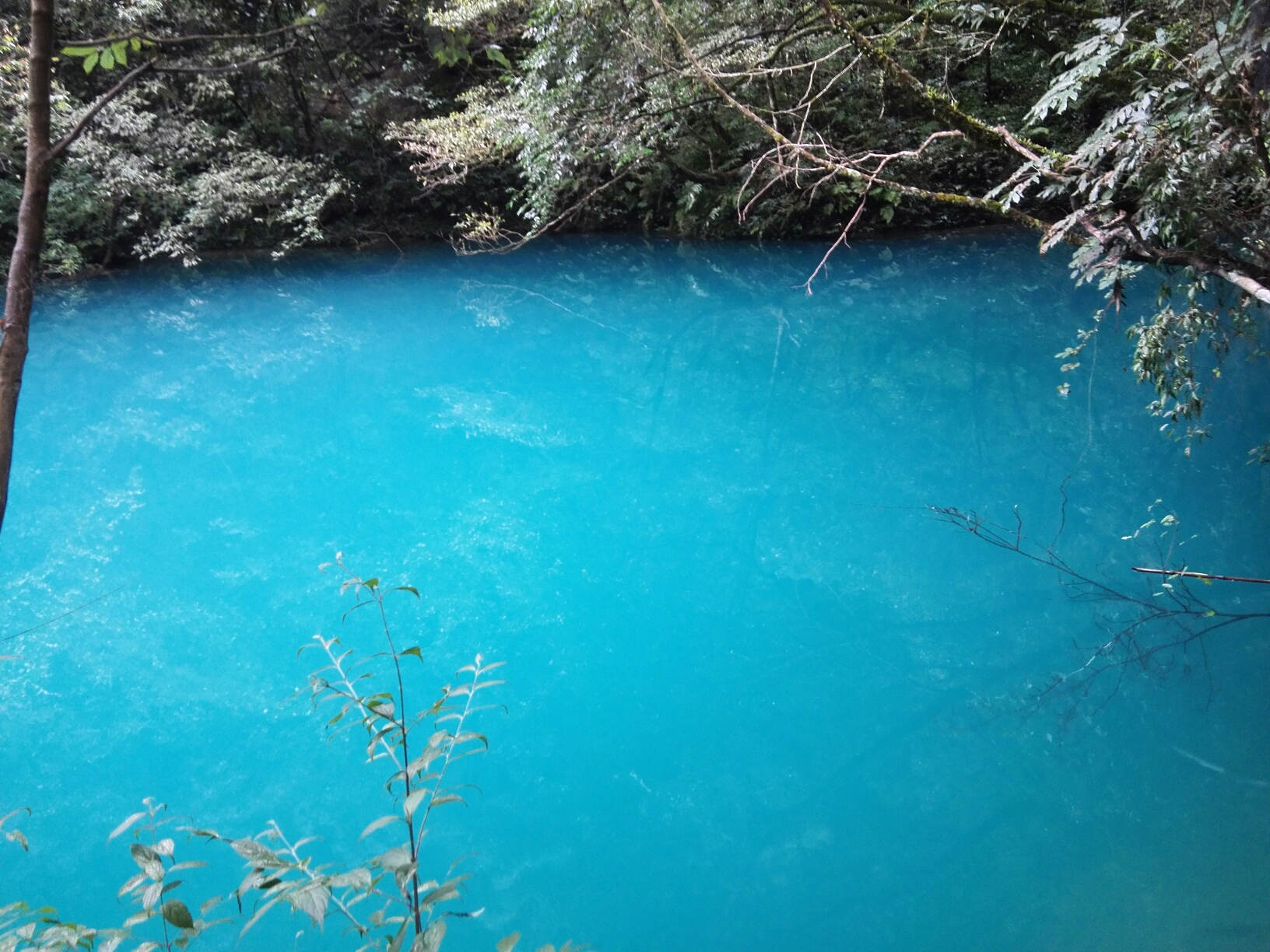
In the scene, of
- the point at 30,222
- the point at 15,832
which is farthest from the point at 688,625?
the point at 30,222

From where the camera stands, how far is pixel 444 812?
260 cm

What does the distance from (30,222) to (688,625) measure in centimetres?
262

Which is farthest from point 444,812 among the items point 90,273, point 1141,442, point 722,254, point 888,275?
point 90,273

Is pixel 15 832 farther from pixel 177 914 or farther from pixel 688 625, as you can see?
pixel 688 625

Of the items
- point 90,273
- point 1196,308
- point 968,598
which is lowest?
point 90,273

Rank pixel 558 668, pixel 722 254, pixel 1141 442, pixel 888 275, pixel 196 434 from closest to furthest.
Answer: pixel 558 668 < pixel 1141 442 < pixel 196 434 < pixel 888 275 < pixel 722 254

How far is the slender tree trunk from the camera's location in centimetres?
101

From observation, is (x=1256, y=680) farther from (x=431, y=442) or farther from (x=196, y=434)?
(x=196, y=434)

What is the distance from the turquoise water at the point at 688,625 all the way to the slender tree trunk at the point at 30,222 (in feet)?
5.48

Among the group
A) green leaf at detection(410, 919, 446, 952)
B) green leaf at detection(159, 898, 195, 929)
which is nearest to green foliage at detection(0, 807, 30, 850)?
green leaf at detection(159, 898, 195, 929)

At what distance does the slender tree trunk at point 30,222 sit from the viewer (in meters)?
1.01

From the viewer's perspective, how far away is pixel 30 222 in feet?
3.50

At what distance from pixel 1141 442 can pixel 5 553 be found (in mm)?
5418

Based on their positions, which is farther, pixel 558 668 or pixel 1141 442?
pixel 1141 442
